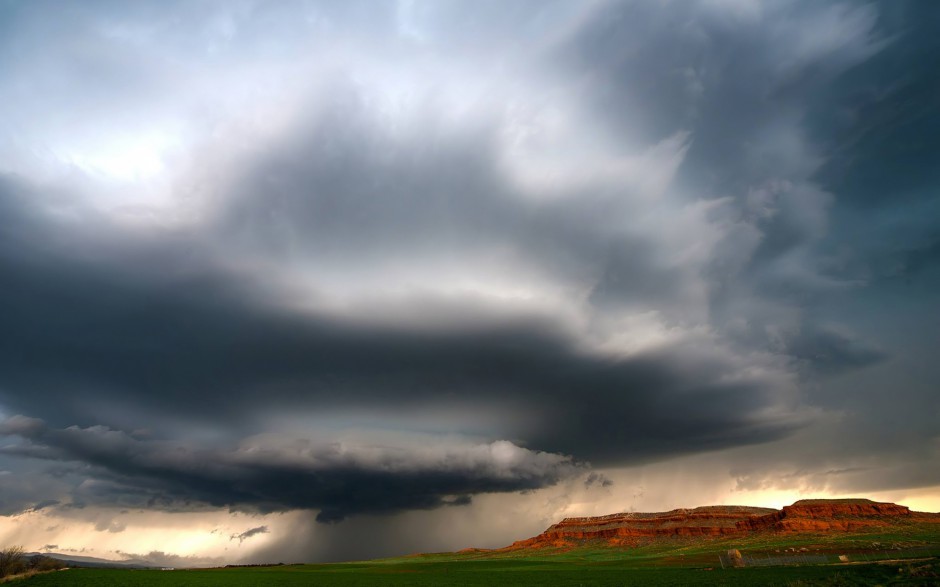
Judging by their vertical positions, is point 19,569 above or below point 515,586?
above

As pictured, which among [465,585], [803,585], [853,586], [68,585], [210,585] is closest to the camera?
[853,586]

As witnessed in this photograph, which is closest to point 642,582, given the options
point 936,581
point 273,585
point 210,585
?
point 936,581

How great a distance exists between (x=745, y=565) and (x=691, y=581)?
3280 centimetres

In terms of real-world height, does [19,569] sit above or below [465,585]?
above

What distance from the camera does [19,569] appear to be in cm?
11094

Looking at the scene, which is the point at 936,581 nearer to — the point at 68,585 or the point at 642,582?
the point at 642,582

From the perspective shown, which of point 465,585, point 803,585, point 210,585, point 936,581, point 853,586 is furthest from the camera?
point 210,585

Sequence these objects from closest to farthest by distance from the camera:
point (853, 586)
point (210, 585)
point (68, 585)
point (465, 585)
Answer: point (853, 586), point (68, 585), point (465, 585), point (210, 585)

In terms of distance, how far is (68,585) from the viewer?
96.3 metres

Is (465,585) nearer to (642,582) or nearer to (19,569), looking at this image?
(642,582)

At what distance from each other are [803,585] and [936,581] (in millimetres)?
14341

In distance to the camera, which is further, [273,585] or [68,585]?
[273,585]

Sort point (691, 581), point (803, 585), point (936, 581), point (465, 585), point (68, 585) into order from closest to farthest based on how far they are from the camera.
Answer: point (936, 581)
point (803, 585)
point (691, 581)
point (68, 585)
point (465, 585)

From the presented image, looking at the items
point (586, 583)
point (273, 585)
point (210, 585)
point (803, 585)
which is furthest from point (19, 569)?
point (803, 585)
